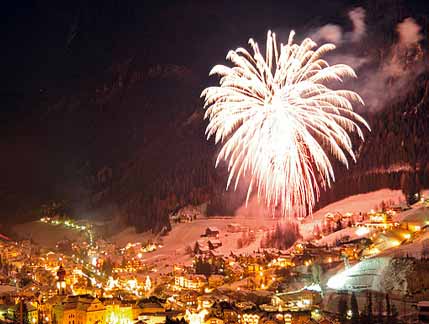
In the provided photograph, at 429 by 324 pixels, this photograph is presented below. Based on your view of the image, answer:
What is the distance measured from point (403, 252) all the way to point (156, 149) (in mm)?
32715

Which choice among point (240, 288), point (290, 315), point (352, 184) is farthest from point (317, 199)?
point (290, 315)

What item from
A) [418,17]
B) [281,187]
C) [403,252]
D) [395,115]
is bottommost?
[403,252]

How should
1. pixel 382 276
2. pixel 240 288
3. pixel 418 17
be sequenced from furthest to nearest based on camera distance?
pixel 418 17, pixel 240 288, pixel 382 276

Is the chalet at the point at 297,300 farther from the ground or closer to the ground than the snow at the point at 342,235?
closer to the ground

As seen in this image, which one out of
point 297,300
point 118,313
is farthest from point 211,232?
point 297,300

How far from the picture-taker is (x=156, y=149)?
49.7 meters

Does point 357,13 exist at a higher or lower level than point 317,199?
higher

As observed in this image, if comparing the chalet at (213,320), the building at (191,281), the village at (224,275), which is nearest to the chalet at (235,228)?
the village at (224,275)

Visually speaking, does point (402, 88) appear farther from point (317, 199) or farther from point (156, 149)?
point (156, 149)

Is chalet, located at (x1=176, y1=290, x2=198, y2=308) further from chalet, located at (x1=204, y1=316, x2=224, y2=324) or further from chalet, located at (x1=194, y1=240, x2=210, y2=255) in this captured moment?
chalet, located at (x1=194, y1=240, x2=210, y2=255)

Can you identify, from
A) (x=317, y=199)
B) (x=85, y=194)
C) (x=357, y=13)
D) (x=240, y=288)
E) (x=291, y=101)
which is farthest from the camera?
(x=85, y=194)

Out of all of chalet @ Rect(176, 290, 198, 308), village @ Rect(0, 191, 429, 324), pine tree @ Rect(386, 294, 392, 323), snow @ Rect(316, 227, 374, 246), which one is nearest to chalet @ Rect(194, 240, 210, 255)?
village @ Rect(0, 191, 429, 324)

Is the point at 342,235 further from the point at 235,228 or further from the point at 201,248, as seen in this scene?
the point at 235,228

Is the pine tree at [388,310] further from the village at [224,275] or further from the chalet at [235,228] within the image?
the chalet at [235,228]
